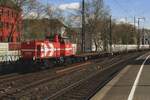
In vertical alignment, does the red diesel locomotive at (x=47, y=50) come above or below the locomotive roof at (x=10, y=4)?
below

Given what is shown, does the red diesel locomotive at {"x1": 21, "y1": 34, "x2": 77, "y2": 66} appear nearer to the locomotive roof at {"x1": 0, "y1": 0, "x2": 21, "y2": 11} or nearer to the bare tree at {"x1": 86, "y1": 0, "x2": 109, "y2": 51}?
the locomotive roof at {"x1": 0, "y1": 0, "x2": 21, "y2": 11}

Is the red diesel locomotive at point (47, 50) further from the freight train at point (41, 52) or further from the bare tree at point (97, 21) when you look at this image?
the bare tree at point (97, 21)

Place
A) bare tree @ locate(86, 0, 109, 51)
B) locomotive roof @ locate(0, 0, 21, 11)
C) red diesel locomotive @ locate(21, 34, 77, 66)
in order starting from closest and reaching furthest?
1. red diesel locomotive @ locate(21, 34, 77, 66)
2. locomotive roof @ locate(0, 0, 21, 11)
3. bare tree @ locate(86, 0, 109, 51)

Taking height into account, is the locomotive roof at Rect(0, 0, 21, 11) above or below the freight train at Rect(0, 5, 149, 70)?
above

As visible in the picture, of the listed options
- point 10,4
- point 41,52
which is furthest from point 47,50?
point 10,4

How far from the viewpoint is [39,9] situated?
268 feet

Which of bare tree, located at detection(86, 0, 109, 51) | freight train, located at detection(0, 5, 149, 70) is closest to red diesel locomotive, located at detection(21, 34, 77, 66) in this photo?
freight train, located at detection(0, 5, 149, 70)

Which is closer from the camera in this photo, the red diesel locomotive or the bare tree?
the red diesel locomotive

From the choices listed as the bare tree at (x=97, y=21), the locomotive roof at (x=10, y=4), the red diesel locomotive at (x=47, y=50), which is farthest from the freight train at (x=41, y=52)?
the bare tree at (x=97, y=21)

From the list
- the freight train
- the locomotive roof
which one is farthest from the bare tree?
the freight train

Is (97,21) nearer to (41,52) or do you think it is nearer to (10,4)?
(10,4)

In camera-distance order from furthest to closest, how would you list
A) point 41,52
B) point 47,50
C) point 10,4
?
point 10,4 < point 47,50 < point 41,52

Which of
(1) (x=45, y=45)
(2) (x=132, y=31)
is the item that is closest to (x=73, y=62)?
(1) (x=45, y=45)

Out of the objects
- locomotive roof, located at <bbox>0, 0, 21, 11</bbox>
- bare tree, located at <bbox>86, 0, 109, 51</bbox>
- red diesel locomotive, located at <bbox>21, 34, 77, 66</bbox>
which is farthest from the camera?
bare tree, located at <bbox>86, 0, 109, 51</bbox>
